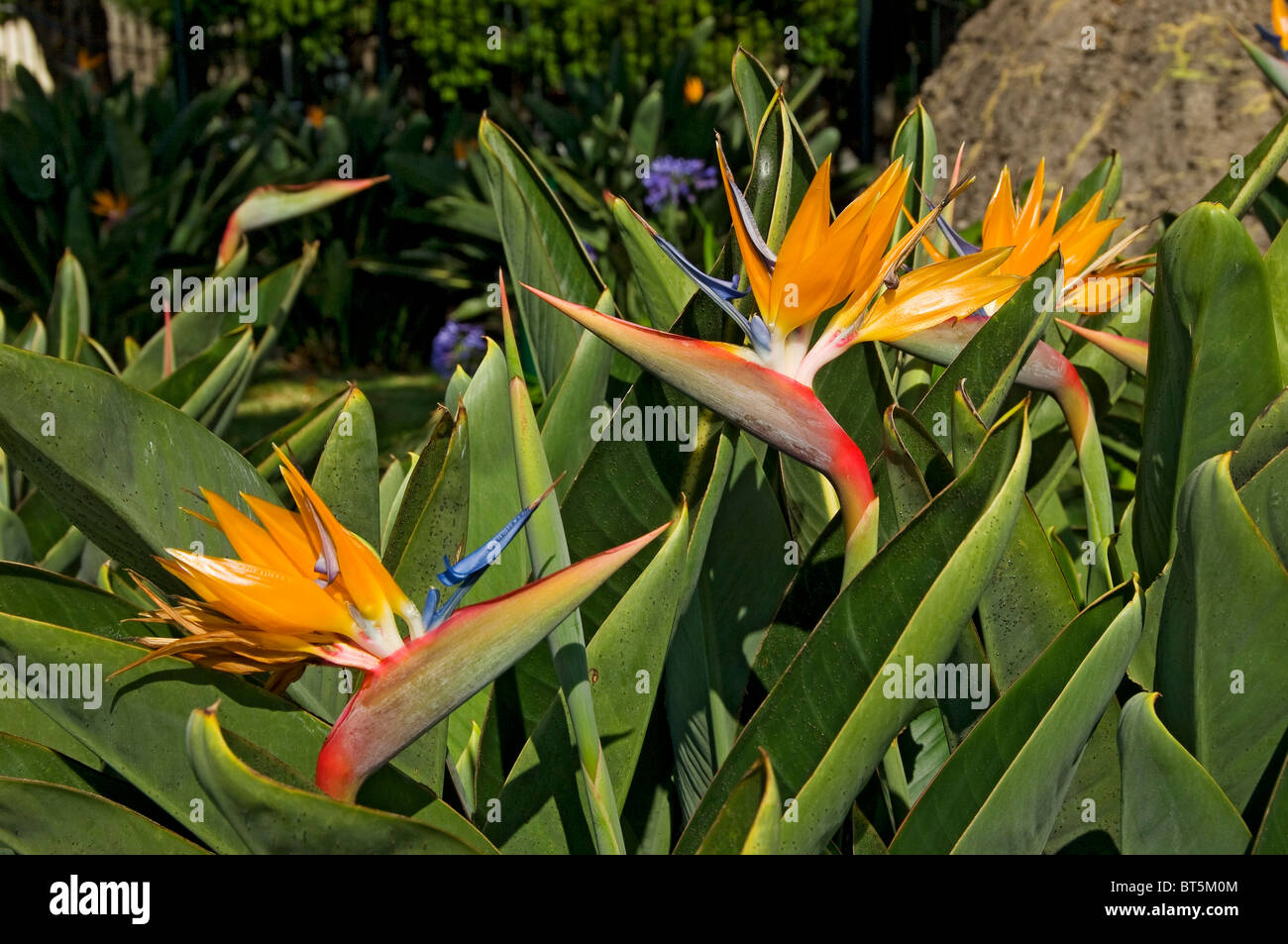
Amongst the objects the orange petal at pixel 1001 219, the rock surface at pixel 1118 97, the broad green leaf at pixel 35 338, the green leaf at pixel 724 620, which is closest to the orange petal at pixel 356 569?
the green leaf at pixel 724 620

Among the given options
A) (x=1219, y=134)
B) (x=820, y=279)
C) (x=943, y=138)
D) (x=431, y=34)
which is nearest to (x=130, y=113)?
(x=431, y=34)

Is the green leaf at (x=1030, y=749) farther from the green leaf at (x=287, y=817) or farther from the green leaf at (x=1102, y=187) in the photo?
the green leaf at (x=1102, y=187)

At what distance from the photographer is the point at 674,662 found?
2.67 feet

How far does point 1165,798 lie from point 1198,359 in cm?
36

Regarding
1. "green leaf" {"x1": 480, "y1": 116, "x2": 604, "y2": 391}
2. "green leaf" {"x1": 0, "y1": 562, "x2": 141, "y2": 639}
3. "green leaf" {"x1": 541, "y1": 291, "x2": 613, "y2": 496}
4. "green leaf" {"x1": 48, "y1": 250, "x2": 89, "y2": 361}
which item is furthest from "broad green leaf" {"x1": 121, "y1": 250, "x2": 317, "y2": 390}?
"green leaf" {"x1": 0, "y1": 562, "x2": 141, "y2": 639}

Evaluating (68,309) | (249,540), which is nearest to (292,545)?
(249,540)

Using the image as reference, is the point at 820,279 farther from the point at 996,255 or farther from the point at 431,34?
the point at 431,34

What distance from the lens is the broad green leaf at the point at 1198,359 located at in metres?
0.81

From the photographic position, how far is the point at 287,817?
0.56 meters

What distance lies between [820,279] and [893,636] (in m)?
0.20

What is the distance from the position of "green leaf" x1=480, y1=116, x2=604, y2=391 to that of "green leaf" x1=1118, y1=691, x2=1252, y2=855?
603 millimetres

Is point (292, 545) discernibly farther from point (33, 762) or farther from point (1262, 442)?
point (1262, 442)

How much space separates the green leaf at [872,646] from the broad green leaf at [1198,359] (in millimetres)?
234
